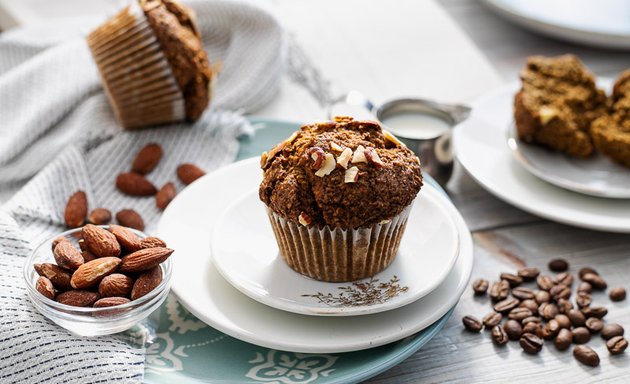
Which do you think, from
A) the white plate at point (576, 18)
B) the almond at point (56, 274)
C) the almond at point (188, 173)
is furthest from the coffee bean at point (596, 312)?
the white plate at point (576, 18)

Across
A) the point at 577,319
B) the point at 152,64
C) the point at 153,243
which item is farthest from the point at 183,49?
the point at 577,319

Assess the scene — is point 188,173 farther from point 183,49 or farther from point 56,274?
point 56,274

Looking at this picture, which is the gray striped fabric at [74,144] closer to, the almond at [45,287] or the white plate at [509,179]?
the almond at [45,287]

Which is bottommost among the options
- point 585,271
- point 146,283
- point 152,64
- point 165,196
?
point 585,271

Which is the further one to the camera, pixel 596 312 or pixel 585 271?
pixel 585 271

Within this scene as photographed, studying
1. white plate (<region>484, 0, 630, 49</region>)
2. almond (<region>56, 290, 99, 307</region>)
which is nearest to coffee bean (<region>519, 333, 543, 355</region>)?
almond (<region>56, 290, 99, 307</region>)

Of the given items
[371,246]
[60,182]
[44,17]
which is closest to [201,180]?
[60,182]

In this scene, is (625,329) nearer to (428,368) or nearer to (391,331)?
(428,368)
